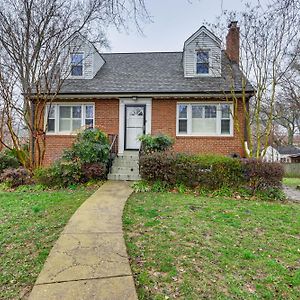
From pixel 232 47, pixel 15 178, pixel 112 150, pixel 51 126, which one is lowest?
pixel 15 178

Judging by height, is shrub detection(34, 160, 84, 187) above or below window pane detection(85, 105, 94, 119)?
below

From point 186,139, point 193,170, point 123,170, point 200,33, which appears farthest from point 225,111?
point 123,170

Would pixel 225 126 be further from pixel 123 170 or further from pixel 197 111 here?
pixel 123 170

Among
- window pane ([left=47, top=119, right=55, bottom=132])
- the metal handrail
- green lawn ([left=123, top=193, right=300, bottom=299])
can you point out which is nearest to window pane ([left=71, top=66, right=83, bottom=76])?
window pane ([left=47, top=119, right=55, bottom=132])

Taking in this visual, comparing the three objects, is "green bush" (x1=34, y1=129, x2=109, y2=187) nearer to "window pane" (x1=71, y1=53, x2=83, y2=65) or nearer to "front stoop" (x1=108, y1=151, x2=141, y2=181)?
"front stoop" (x1=108, y1=151, x2=141, y2=181)

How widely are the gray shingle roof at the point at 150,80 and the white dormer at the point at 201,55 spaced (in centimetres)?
33

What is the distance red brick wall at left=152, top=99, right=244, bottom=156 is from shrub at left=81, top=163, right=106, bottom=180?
14.2 ft

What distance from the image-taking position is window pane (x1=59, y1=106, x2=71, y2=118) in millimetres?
13219

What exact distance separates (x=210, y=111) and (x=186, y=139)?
1.73 meters

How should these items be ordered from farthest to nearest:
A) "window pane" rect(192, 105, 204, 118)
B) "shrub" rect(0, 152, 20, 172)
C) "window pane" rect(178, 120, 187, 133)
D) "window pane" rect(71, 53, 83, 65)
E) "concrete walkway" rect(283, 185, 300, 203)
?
"window pane" rect(71, 53, 83, 65) < "window pane" rect(178, 120, 187, 133) < "window pane" rect(192, 105, 204, 118) < "shrub" rect(0, 152, 20, 172) < "concrete walkway" rect(283, 185, 300, 203)

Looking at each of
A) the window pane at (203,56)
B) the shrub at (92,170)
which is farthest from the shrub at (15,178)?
the window pane at (203,56)

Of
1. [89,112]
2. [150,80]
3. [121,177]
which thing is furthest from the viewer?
[150,80]

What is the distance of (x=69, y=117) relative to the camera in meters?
13.2

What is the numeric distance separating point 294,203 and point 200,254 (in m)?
5.22
